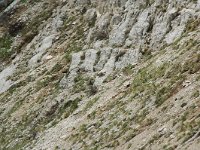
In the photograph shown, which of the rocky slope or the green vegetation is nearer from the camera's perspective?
the rocky slope

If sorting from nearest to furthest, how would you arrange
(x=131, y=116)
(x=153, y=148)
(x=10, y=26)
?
(x=153, y=148)
(x=131, y=116)
(x=10, y=26)

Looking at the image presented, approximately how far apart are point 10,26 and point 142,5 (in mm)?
19323

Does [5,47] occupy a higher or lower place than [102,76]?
higher

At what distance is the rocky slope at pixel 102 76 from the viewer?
25.5 metres

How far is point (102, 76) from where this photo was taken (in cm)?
3603

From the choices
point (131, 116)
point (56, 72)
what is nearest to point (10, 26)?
point (56, 72)

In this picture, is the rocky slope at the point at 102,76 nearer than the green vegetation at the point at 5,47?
Yes

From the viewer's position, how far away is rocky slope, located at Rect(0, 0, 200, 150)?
25.5m

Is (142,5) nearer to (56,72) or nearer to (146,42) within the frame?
(146,42)

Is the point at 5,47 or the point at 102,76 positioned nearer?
the point at 102,76

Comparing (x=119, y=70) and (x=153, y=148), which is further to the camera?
(x=119, y=70)

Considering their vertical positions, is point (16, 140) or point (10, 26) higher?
point (10, 26)

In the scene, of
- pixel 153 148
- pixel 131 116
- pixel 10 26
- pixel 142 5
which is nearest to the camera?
pixel 153 148

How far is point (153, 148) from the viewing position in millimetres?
22250
